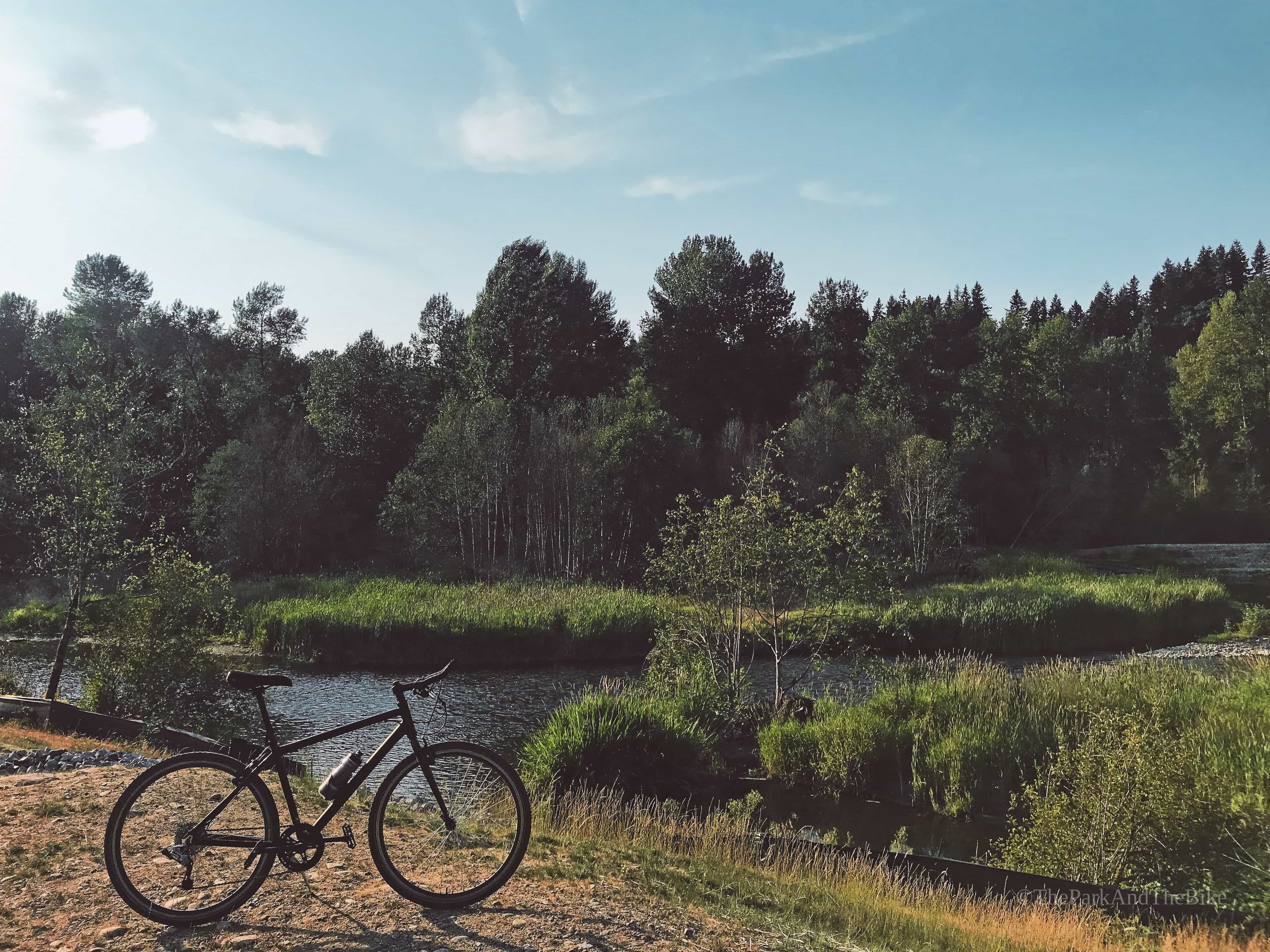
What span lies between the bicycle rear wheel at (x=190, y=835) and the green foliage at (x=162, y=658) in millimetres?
10011

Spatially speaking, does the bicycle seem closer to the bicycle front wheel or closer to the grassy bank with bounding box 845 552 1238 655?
the bicycle front wheel

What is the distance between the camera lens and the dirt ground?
13.9 feet

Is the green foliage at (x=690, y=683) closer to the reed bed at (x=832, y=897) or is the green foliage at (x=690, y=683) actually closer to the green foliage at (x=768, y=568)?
the green foliage at (x=768, y=568)

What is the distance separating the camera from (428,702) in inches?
648

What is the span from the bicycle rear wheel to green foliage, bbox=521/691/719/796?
20.5 feet

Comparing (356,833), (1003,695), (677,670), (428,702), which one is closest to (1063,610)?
(1003,695)

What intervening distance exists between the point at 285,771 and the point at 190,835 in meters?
0.53

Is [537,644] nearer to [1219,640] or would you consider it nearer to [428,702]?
[428,702]

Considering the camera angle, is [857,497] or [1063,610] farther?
[1063,610]

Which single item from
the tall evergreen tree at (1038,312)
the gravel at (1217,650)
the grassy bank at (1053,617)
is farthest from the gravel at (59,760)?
the tall evergreen tree at (1038,312)

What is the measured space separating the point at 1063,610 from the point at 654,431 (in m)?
18.5

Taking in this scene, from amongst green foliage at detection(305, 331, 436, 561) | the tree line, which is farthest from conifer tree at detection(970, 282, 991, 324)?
green foliage at detection(305, 331, 436, 561)

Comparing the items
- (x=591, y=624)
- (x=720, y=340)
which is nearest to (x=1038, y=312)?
(x=720, y=340)

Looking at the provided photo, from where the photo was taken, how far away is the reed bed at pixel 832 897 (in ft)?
17.5
